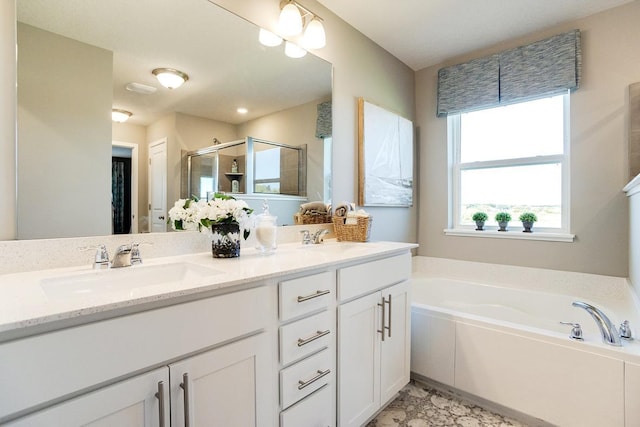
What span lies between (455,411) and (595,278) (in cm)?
141

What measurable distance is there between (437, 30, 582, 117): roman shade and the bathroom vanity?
1845 mm

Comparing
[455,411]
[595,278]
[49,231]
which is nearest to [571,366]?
[455,411]

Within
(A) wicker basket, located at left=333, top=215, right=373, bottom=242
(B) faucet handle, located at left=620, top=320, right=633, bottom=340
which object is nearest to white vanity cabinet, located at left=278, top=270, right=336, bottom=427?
(A) wicker basket, located at left=333, top=215, right=373, bottom=242

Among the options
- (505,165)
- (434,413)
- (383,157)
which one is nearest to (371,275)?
(434,413)

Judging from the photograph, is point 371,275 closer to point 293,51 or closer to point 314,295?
point 314,295

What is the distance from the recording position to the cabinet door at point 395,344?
1.63 meters

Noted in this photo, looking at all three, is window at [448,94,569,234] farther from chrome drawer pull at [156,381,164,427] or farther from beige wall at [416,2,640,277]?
chrome drawer pull at [156,381,164,427]

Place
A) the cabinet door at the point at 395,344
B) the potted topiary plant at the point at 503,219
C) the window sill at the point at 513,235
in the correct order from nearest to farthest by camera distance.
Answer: the cabinet door at the point at 395,344
the window sill at the point at 513,235
the potted topiary plant at the point at 503,219

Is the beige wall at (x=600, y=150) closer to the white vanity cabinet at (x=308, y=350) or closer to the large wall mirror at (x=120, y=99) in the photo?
the white vanity cabinet at (x=308, y=350)

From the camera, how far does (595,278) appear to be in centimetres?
221

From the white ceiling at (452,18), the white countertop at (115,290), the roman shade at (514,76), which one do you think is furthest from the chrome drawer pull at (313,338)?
the roman shade at (514,76)

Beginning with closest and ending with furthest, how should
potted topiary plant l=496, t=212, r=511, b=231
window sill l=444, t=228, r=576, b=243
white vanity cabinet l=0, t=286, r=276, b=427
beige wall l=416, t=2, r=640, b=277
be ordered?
1. white vanity cabinet l=0, t=286, r=276, b=427
2. beige wall l=416, t=2, r=640, b=277
3. window sill l=444, t=228, r=576, b=243
4. potted topiary plant l=496, t=212, r=511, b=231

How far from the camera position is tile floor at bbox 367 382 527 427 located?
167 centimetres

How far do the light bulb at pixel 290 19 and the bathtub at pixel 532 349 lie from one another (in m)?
1.85
